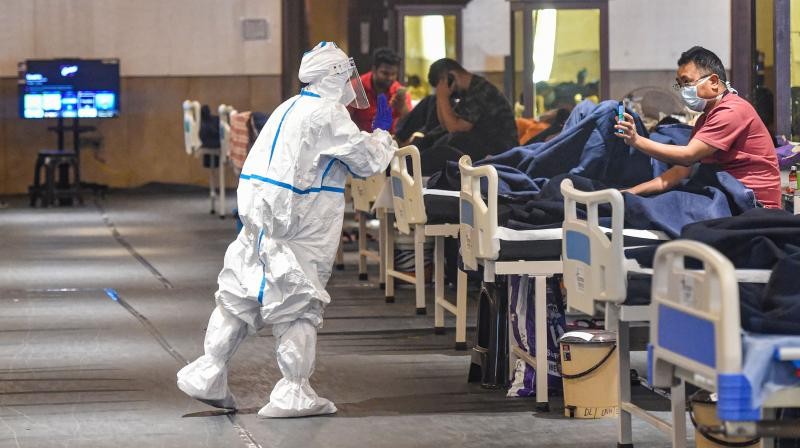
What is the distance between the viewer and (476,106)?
27.3 feet

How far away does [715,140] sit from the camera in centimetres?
522

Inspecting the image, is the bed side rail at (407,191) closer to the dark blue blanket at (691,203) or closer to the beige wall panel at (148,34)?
the dark blue blanket at (691,203)

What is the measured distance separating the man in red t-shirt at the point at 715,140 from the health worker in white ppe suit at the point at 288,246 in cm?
104

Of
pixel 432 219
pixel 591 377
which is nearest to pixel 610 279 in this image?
pixel 591 377

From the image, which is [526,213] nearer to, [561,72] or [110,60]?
[561,72]

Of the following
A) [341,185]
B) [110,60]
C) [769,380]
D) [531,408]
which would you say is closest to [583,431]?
[531,408]

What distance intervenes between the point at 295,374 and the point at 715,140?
5.77ft

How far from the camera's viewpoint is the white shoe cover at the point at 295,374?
17.7ft

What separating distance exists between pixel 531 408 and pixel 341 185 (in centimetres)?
112

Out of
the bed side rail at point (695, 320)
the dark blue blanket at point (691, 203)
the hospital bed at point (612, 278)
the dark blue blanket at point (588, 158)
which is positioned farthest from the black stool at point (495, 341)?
the bed side rail at point (695, 320)

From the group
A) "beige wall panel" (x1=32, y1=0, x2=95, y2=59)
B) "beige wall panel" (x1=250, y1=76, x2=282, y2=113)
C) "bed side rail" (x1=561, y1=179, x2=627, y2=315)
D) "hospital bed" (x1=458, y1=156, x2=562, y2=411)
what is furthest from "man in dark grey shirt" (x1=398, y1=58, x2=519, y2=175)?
"beige wall panel" (x1=32, y1=0, x2=95, y2=59)

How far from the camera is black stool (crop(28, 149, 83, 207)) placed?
16.2 metres

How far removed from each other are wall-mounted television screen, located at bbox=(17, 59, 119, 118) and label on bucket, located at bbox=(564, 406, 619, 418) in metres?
12.4

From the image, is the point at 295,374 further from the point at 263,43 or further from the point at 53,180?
the point at 263,43
